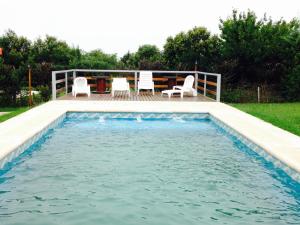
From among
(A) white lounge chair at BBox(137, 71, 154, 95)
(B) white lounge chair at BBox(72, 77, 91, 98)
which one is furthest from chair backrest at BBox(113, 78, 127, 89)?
(B) white lounge chair at BBox(72, 77, 91, 98)

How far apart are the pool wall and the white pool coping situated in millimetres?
55

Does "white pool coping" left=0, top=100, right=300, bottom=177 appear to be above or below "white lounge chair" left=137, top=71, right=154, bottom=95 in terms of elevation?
below

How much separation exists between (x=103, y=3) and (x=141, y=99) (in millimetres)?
18394

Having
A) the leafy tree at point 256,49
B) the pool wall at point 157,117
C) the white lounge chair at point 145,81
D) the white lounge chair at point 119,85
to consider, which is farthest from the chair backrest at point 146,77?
the leafy tree at point 256,49

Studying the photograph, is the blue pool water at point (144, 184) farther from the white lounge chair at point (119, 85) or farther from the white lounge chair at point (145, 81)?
the white lounge chair at point (145, 81)

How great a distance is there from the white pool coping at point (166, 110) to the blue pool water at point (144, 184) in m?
0.25

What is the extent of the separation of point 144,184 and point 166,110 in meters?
5.56

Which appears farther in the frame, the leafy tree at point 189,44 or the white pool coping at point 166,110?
the leafy tree at point 189,44

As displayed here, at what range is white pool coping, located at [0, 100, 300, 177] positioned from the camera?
6.50 meters

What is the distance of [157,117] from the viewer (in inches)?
431

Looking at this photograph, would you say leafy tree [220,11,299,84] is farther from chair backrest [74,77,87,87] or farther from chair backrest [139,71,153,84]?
chair backrest [74,77,87,87]

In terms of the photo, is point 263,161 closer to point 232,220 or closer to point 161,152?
point 161,152

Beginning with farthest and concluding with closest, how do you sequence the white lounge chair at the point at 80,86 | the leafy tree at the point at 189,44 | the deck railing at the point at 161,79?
1. the leafy tree at the point at 189,44
2. the white lounge chair at the point at 80,86
3. the deck railing at the point at 161,79

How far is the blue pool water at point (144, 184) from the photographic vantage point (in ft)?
14.8
